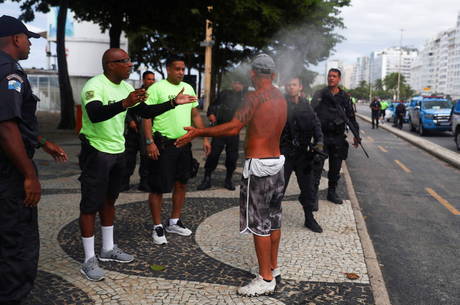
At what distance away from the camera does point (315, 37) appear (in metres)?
33.0

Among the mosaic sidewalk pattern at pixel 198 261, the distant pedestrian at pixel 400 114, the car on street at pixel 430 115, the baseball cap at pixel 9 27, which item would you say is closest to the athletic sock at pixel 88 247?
the mosaic sidewalk pattern at pixel 198 261

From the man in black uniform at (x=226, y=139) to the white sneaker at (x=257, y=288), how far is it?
4.26 m

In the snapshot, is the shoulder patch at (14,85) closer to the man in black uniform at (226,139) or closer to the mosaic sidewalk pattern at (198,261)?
the mosaic sidewalk pattern at (198,261)

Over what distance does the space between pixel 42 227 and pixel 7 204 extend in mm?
2720

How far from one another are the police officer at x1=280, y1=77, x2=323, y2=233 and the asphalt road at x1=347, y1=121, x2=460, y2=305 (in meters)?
0.96

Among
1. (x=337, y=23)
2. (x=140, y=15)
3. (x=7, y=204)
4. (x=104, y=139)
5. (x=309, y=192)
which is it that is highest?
(x=337, y=23)

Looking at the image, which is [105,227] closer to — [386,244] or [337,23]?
[386,244]

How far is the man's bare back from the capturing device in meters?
3.60

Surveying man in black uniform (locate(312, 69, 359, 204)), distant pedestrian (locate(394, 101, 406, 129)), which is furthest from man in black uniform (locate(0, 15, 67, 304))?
distant pedestrian (locate(394, 101, 406, 129))

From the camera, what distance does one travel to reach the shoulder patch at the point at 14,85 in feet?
9.02

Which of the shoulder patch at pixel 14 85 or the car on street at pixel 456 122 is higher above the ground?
the shoulder patch at pixel 14 85

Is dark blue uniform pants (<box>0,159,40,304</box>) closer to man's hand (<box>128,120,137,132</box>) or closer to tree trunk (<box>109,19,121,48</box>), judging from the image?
man's hand (<box>128,120,137,132</box>)

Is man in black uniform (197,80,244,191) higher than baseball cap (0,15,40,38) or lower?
lower

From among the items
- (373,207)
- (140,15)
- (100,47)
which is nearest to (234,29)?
(140,15)
